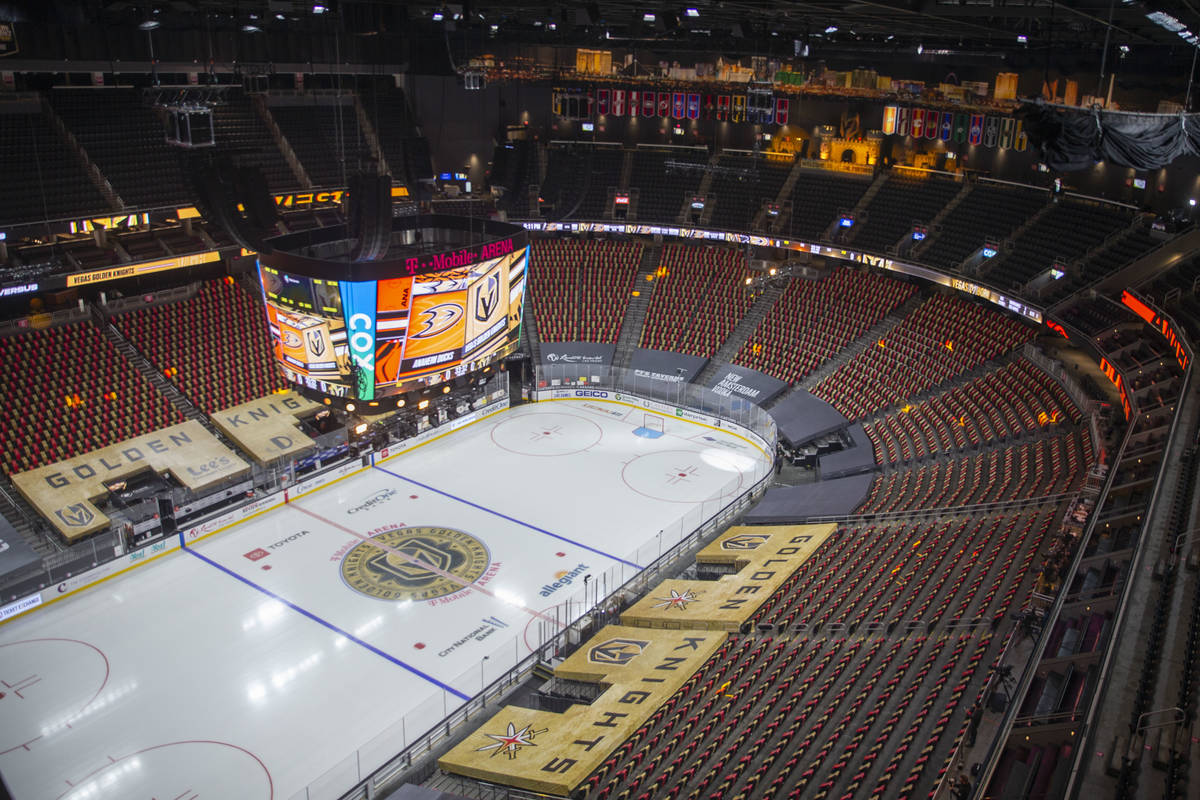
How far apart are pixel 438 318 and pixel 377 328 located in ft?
5.23

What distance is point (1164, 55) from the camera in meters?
23.5

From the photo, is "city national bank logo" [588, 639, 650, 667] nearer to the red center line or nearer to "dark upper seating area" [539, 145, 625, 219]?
the red center line

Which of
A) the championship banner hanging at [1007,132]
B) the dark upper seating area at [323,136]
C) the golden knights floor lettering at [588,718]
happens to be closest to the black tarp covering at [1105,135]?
the golden knights floor lettering at [588,718]

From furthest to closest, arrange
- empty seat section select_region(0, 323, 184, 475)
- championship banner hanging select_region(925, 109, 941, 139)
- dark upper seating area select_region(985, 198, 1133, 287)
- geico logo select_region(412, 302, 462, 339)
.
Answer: championship banner hanging select_region(925, 109, 941, 139), dark upper seating area select_region(985, 198, 1133, 287), empty seat section select_region(0, 323, 184, 475), geico logo select_region(412, 302, 462, 339)

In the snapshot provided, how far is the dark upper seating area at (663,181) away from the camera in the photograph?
38.6 m

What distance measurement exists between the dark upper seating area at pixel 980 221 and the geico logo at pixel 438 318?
18243mm

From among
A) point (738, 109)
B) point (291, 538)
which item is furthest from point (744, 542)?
point (738, 109)

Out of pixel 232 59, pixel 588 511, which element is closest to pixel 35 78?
pixel 232 59

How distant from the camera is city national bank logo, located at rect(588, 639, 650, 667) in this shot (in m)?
17.0

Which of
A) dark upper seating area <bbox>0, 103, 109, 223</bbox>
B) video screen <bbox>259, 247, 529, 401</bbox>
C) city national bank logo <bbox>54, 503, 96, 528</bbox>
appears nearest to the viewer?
video screen <bbox>259, 247, 529, 401</bbox>

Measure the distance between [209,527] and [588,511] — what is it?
985cm

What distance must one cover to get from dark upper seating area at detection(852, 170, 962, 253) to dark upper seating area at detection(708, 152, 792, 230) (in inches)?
175

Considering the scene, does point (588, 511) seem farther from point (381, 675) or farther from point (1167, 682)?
point (1167, 682)

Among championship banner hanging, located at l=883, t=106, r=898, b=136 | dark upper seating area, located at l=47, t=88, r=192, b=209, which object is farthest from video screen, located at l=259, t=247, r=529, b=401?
championship banner hanging, located at l=883, t=106, r=898, b=136
